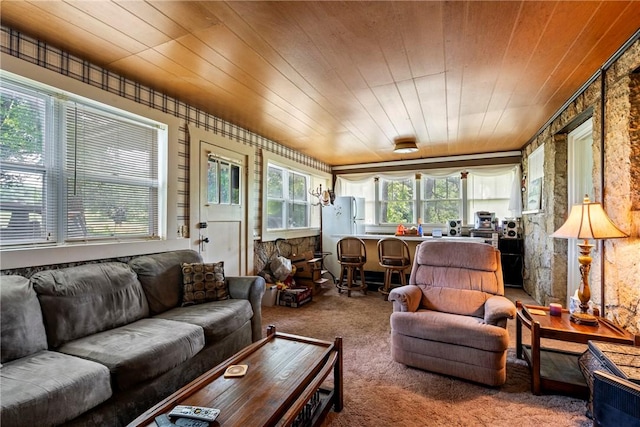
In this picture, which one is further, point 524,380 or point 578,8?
point 524,380

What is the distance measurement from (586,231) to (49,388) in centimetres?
320

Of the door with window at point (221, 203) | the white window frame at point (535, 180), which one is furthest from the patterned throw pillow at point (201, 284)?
the white window frame at point (535, 180)

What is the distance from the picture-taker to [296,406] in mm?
1363

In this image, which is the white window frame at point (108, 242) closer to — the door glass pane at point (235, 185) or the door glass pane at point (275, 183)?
the door glass pane at point (235, 185)

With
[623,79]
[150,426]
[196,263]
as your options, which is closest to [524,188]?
[623,79]

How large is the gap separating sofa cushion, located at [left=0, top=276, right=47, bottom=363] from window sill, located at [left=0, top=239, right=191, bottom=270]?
18 cm

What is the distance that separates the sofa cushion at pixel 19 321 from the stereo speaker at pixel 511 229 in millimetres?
5932

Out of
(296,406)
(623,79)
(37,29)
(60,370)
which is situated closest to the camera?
(296,406)

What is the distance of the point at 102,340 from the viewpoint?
185 centimetres

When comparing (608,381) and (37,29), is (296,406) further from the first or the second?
(37,29)

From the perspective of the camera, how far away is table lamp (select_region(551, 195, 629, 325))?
2.00m

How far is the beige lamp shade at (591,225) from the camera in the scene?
6.53 feet

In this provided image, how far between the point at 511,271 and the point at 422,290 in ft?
11.0

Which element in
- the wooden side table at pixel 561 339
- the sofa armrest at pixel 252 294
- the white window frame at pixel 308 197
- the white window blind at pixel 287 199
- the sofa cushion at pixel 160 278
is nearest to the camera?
the wooden side table at pixel 561 339
